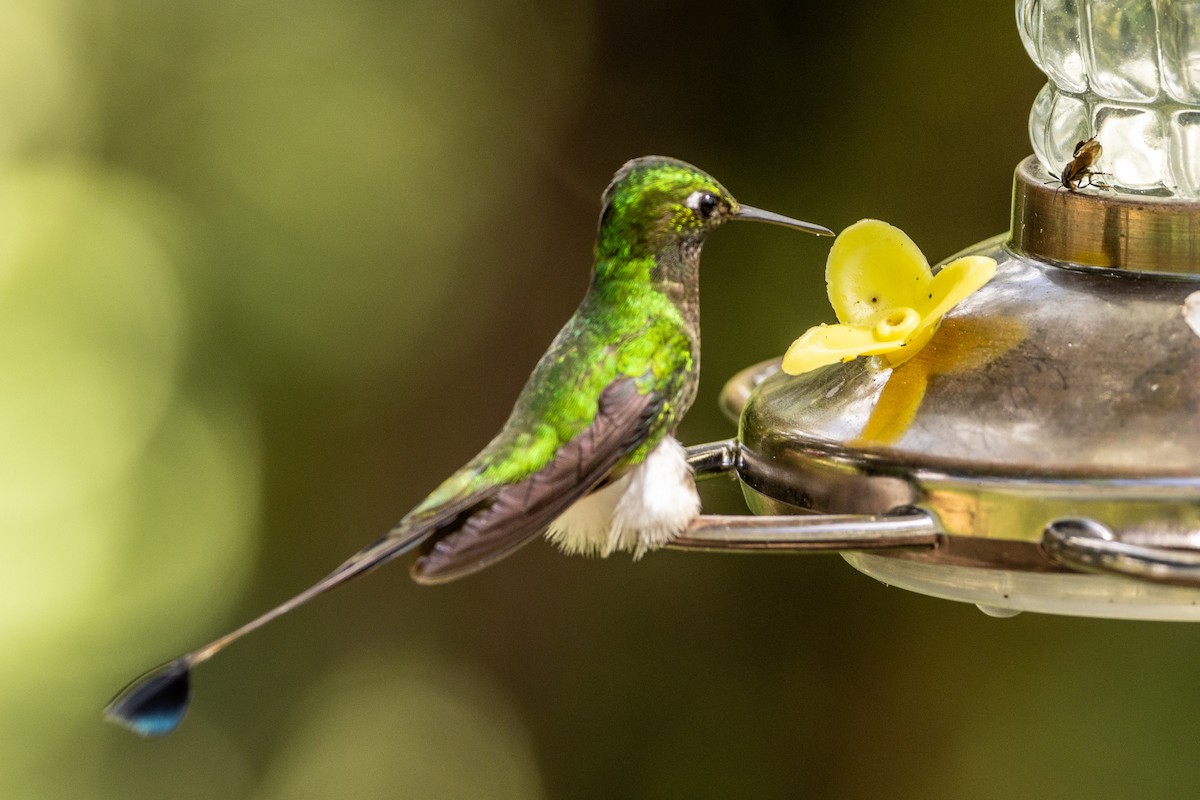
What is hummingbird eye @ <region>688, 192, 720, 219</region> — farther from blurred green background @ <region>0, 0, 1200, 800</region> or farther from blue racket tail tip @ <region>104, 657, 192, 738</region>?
blurred green background @ <region>0, 0, 1200, 800</region>

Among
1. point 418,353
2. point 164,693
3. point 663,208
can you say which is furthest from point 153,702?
point 418,353

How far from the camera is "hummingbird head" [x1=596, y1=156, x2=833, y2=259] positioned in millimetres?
1352

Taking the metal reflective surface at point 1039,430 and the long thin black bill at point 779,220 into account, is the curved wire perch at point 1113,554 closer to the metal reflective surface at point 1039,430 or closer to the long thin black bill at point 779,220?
the metal reflective surface at point 1039,430

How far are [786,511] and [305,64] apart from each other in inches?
112

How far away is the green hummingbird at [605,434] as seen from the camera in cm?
112

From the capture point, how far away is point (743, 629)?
3.79 metres

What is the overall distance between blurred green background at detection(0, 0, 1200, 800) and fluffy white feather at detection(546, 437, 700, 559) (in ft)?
7.54

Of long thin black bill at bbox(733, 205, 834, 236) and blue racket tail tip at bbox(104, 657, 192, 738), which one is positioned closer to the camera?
blue racket tail tip at bbox(104, 657, 192, 738)

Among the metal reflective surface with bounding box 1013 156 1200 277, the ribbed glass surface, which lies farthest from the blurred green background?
the metal reflective surface with bounding box 1013 156 1200 277

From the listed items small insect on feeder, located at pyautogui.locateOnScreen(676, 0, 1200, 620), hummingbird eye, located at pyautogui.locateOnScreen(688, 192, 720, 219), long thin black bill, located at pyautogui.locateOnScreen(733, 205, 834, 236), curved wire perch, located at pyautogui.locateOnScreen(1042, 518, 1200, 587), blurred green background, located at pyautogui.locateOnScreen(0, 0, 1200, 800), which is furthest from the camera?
blurred green background, located at pyautogui.locateOnScreen(0, 0, 1200, 800)

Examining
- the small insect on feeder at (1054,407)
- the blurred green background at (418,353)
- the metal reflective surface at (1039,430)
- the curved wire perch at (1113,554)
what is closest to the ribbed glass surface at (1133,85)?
the small insect on feeder at (1054,407)

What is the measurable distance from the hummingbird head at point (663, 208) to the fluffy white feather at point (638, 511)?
207 millimetres

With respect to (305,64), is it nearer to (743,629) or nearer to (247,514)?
(247,514)

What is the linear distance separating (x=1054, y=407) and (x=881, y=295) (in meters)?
0.27
